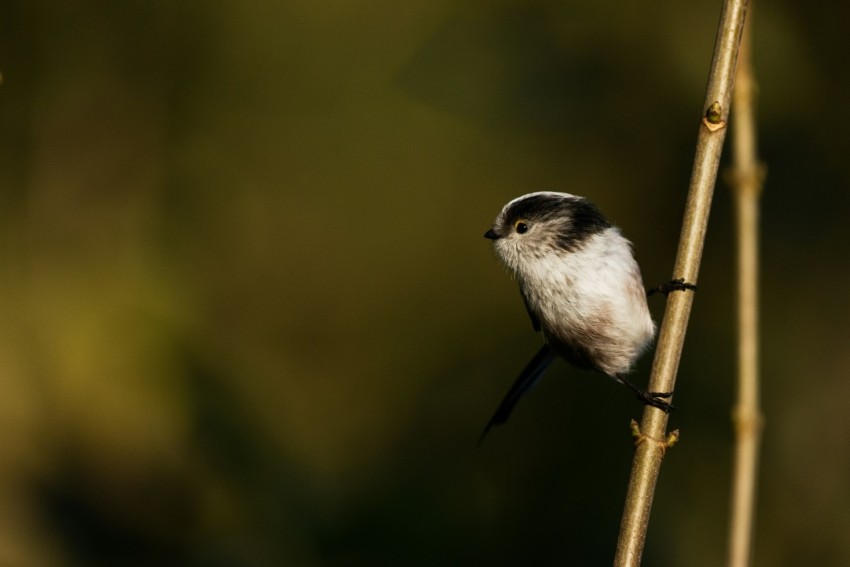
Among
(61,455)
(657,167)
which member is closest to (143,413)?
(61,455)

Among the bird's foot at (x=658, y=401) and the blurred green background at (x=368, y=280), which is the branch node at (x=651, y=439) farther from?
the blurred green background at (x=368, y=280)

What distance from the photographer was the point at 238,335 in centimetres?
432

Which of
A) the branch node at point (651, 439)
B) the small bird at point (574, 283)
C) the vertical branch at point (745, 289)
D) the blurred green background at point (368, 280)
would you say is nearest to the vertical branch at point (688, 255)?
the branch node at point (651, 439)

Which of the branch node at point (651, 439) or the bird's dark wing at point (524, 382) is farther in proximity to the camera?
the bird's dark wing at point (524, 382)

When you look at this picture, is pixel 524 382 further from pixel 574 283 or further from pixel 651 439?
pixel 651 439

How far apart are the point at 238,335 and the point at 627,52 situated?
7.26 feet

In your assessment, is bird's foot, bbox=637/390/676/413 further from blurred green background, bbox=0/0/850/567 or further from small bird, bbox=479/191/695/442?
blurred green background, bbox=0/0/850/567

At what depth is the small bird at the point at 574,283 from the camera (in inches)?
96.7

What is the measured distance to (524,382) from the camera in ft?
8.44

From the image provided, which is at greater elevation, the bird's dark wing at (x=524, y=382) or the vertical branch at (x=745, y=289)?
the vertical branch at (x=745, y=289)

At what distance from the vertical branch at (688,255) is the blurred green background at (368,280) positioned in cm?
192

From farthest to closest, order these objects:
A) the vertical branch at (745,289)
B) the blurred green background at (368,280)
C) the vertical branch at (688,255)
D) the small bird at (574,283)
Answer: the blurred green background at (368,280) → the small bird at (574,283) → the vertical branch at (745,289) → the vertical branch at (688,255)

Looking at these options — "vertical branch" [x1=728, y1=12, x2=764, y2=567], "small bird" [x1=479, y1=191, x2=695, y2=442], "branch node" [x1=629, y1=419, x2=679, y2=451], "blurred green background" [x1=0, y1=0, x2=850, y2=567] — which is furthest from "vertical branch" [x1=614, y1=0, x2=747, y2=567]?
"blurred green background" [x1=0, y1=0, x2=850, y2=567]

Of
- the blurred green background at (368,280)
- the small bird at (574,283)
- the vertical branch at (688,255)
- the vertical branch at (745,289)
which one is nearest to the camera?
the vertical branch at (688,255)
